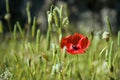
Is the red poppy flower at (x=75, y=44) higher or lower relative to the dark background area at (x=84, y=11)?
higher

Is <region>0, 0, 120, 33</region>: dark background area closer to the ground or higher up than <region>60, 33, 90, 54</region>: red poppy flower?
closer to the ground

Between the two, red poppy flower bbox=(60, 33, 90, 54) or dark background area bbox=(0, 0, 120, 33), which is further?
dark background area bbox=(0, 0, 120, 33)

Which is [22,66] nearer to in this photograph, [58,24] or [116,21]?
[58,24]

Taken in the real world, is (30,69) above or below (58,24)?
below

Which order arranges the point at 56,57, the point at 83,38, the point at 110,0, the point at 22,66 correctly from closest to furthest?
the point at 56,57
the point at 83,38
the point at 22,66
the point at 110,0

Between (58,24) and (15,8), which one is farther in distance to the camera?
(15,8)

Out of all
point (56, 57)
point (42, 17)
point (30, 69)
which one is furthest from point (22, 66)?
point (42, 17)

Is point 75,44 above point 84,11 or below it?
above

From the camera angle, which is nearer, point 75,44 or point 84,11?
point 75,44
